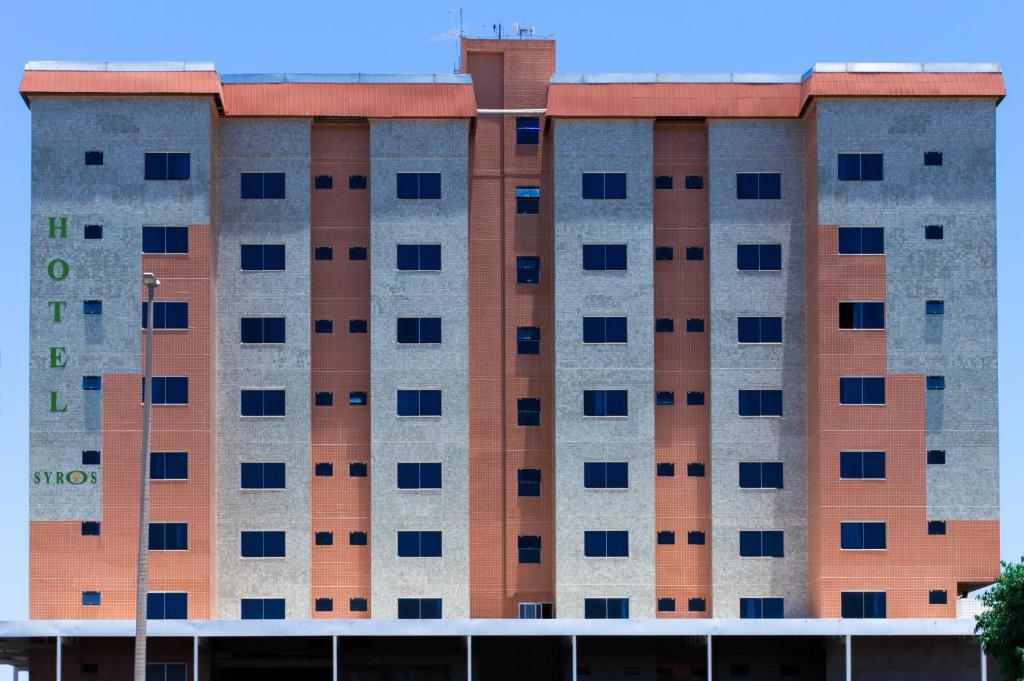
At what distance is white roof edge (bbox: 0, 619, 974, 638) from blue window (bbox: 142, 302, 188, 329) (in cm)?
1115

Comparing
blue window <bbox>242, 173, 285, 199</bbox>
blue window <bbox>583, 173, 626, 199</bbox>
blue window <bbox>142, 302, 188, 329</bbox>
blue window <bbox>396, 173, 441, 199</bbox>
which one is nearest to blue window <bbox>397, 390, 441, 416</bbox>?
blue window <bbox>396, 173, 441, 199</bbox>

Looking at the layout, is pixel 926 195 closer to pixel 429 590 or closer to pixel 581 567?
pixel 581 567

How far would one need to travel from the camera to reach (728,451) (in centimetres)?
7600

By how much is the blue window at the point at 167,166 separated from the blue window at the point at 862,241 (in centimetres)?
2505

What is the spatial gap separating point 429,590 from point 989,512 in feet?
69.9

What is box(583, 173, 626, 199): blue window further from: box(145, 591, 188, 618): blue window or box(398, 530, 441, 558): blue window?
box(145, 591, 188, 618): blue window

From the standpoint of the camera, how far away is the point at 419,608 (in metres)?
74.8

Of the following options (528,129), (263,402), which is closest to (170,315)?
(263,402)

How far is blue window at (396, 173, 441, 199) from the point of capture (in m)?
76.8

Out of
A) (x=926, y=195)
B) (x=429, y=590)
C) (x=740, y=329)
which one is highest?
(x=926, y=195)

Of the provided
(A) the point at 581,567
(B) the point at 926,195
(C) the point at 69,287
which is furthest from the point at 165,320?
(B) the point at 926,195

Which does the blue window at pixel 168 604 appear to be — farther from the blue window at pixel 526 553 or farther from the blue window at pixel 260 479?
the blue window at pixel 526 553

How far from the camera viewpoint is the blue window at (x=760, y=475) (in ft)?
249

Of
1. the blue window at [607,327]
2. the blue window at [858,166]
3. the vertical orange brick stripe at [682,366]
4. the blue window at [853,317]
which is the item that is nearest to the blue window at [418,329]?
the blue window at [607,327]
